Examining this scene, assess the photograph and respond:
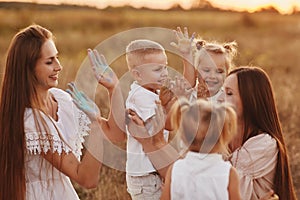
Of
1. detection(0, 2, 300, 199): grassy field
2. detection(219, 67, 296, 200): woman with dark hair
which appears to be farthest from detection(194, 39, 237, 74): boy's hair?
detection(0, 2, 300, 199): grassy field

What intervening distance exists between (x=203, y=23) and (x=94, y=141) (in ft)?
63.6

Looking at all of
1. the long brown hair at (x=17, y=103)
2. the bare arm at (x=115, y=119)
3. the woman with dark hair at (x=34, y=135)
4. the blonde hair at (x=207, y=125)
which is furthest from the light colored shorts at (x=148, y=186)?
the blonde hair at (x=207, y=125)

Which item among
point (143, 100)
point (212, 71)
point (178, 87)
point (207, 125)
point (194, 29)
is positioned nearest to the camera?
point (207, 125)

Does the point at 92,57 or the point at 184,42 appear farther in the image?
the point at 184,42

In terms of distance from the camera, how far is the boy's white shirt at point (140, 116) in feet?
14.0

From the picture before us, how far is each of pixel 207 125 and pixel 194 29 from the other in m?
17.5

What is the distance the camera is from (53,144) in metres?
3.94

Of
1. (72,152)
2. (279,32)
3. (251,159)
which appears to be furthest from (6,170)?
(279,32)

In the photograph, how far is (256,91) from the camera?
161 inches

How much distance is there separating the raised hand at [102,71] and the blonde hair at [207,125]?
57 cm

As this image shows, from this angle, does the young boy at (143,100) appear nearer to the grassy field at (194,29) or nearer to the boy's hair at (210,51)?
the boy's hair at (210,51)

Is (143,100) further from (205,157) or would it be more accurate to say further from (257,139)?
(205,157)

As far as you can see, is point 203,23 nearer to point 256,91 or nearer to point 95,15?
point 95,15

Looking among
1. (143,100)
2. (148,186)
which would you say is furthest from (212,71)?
(148,186)
